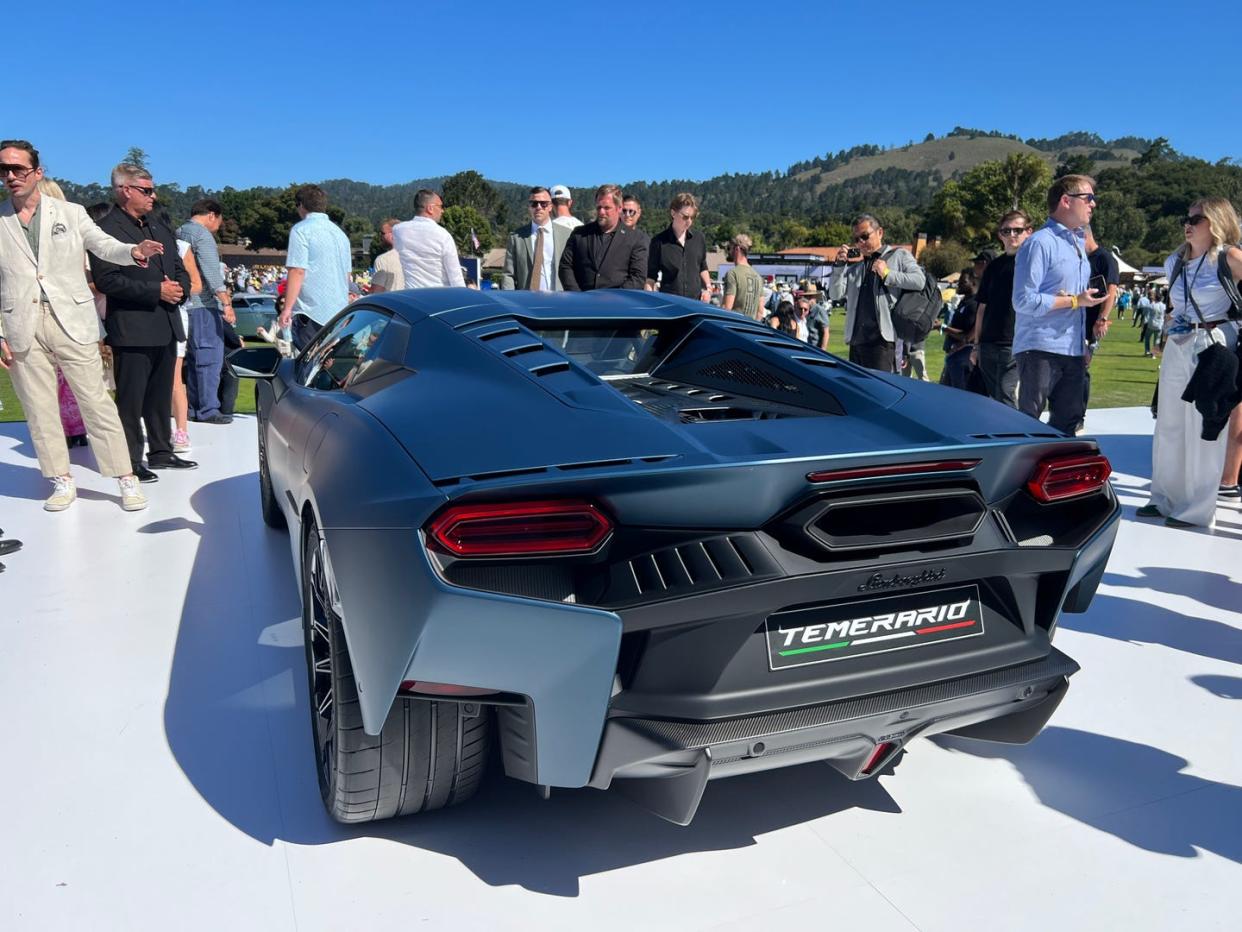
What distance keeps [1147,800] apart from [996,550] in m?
0.98

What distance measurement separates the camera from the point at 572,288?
6254 mm

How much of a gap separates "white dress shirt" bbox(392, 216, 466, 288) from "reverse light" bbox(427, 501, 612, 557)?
481 cm

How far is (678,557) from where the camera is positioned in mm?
1771

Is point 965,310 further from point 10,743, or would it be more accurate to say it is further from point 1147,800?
point 10,743

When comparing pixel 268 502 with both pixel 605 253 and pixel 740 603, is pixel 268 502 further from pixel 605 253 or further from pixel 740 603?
pixel 740 603

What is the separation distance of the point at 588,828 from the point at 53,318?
446 centimetres

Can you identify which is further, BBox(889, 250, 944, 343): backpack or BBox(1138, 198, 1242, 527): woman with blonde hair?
BBox(889, 250, 944, 343): backpack

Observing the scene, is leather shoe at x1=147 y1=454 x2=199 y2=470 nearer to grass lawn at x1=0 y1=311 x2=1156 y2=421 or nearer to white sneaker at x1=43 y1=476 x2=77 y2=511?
white sneaker at x1=43 y1=476 x2=77 y2=511

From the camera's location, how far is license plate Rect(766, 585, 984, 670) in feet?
6.11

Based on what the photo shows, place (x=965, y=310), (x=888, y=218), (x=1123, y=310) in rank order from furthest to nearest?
(x=888, y=218) → (x=1123, y=310) → (x=965, y=310)

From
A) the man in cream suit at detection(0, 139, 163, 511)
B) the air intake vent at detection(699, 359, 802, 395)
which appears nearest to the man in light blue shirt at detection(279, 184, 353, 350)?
the man in cream suit at detection(0, 139, 163, 511)

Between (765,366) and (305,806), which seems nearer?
(305,806)

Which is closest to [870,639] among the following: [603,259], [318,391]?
[318,391]

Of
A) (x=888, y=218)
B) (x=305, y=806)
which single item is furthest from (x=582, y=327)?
(x=888, y=218)
